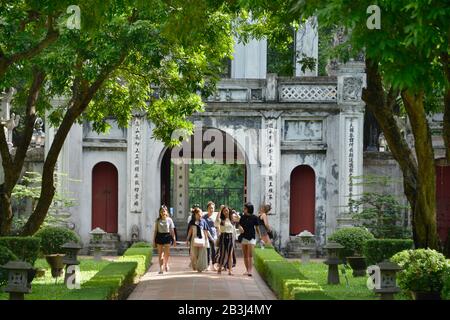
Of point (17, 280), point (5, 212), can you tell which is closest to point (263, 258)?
point (5, 212)

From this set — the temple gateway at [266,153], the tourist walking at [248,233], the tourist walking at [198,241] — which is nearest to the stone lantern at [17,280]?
the tourist walking at [248,233]

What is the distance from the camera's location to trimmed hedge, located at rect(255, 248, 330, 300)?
15027 mm

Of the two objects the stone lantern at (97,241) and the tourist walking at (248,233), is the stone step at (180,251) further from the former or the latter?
the tourist walking at (248,233)

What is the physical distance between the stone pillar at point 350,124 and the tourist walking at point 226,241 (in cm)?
672

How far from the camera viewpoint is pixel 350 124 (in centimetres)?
2861

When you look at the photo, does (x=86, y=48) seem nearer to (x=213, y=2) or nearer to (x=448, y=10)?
(x=213, y=2)

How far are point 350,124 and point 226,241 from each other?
302 inches

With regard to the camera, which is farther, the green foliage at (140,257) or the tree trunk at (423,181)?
the green foliage at (140,257)

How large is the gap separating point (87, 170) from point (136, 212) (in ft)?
6.07

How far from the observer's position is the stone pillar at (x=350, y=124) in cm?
2847

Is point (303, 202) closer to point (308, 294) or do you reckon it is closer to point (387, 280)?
point (308, 294)

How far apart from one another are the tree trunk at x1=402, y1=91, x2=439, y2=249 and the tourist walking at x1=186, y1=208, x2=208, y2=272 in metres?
6.70

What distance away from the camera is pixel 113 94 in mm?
21375

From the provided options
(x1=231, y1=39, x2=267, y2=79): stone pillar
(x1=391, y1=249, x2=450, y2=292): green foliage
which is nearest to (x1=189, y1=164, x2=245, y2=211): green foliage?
(x1=231, y1=39, x2=267, y2=79): stone pillar
